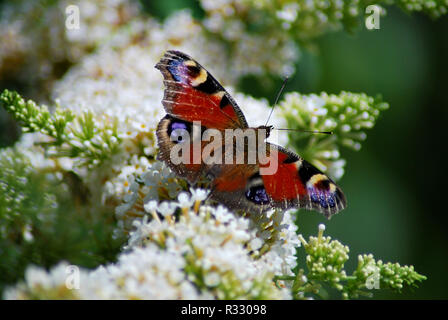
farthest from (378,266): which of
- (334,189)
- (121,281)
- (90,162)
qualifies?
(90,162)

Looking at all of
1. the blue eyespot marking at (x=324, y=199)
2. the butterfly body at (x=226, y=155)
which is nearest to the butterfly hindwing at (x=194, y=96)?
the butterfly body at (x=226, y=155)

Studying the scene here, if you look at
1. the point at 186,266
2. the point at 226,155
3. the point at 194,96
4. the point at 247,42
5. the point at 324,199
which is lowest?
the point at 186,266

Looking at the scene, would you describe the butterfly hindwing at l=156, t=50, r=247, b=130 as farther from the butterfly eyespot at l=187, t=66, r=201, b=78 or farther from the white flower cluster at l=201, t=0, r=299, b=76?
the white flower cluster at l=201, t=0, r=299, b=76

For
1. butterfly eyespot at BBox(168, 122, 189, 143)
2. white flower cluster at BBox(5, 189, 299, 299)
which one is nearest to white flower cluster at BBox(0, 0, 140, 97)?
butterfly eyespot at BBox(168, 122, 189, 143)

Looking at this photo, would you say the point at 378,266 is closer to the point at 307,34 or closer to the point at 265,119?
the point at 265,119

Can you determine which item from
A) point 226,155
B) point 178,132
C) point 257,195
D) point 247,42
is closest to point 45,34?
point 247,42

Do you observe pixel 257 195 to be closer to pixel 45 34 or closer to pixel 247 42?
pixel 247 42

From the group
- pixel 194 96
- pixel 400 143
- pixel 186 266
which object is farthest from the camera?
pixel 400 143
